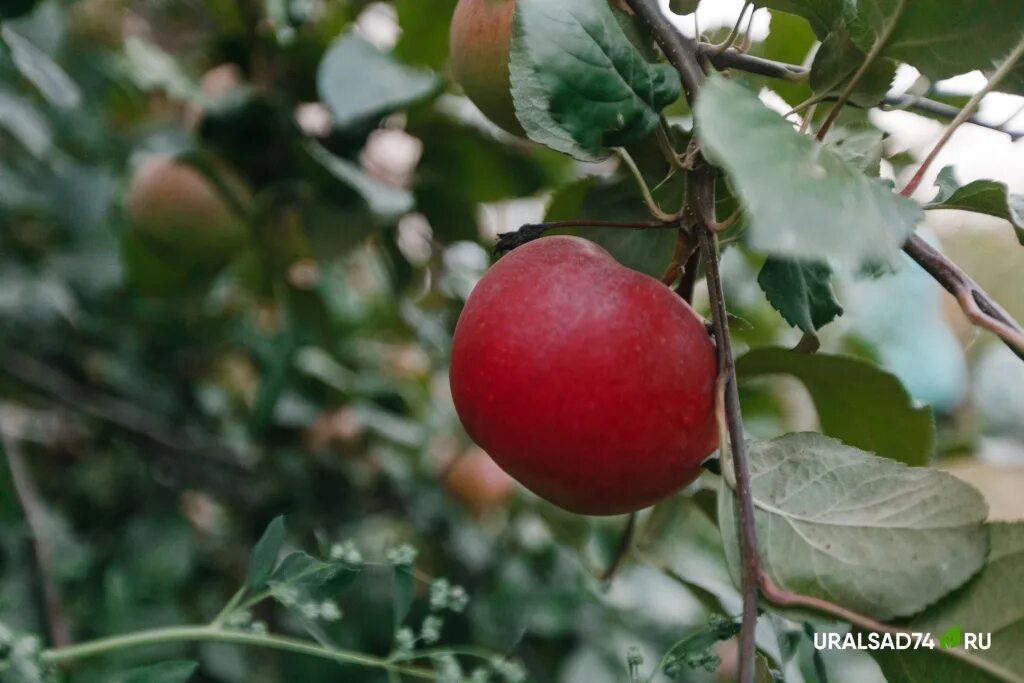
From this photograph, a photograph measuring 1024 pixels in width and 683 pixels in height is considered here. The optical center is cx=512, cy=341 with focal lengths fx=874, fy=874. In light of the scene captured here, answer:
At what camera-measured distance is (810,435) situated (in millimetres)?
391

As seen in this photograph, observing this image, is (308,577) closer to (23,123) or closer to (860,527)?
(860,527)

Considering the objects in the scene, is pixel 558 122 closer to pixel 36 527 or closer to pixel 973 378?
pixel 36 527

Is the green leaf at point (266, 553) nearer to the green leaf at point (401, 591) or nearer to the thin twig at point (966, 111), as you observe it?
the green leaf at point (401, 591)

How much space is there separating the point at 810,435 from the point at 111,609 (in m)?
0.45

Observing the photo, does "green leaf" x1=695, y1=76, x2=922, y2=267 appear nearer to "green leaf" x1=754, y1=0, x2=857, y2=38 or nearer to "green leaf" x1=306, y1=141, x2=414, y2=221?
"green leaf" x1=754, y1=0, x2=857, y2=38

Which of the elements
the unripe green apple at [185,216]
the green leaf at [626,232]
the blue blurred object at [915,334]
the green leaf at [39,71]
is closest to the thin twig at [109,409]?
the unripe green apple at [185,216]

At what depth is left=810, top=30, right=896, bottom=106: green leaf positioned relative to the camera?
40cm

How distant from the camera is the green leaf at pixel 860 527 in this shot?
35cm

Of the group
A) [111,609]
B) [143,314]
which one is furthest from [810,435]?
[143,314]

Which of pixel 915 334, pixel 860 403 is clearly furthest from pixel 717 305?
pixel 915 334

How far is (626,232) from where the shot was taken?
0.48m

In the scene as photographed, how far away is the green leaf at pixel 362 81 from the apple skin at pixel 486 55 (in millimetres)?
165

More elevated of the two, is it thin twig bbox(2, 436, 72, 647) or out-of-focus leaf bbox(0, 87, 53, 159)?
out-of-focus leaf bbox(0, 87, 53, 159)

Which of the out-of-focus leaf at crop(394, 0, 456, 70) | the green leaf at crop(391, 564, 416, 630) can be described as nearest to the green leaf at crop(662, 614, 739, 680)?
the green leaf at crop(391, 564, 416, 630)
